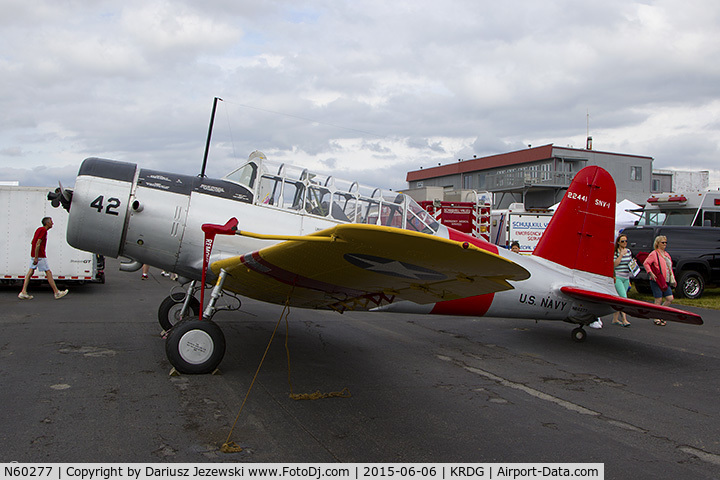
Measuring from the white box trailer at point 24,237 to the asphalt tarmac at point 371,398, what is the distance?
13.7 ft

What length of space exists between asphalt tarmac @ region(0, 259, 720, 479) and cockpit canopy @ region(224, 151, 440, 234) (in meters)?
1.71

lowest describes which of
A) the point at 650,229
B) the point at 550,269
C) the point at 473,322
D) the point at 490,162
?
the point at 473,322

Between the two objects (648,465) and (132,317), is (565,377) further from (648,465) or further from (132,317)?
(132,317)

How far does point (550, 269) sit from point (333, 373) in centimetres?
349

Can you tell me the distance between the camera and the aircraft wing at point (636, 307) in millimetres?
5854

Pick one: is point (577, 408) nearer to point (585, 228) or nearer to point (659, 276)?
point (585, 228)

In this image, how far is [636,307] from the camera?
6.46 m

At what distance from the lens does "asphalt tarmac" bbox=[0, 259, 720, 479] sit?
3.58 meters

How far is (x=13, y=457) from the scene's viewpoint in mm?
3232

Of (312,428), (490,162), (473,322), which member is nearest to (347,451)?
(312,428)

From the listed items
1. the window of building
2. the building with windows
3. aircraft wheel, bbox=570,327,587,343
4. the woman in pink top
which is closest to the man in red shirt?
aircraft wheel, bbox=570,327,587,343

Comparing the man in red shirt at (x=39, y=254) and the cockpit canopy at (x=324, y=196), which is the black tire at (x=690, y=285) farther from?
the man in red shirt at (x=39, y=254)


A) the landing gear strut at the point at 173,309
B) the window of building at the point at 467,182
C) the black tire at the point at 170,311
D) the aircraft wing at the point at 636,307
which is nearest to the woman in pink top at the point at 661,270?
the aircraft wing at the point at 636,307

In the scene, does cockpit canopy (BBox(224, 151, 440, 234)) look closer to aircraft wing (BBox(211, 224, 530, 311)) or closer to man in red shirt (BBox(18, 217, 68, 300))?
aircraft wing (BBox(211, 224, 530, 311))
